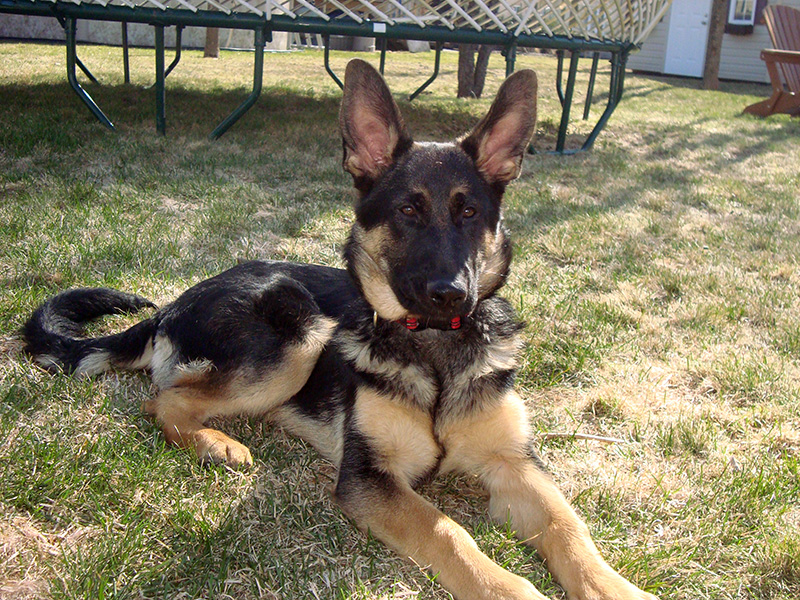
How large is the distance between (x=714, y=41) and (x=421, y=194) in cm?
1992

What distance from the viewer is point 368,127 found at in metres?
2.94

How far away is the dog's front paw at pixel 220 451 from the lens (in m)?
2.68

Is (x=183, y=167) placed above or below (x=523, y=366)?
above

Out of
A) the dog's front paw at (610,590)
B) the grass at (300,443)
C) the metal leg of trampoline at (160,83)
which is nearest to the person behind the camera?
the dog's front paw at (610,590)

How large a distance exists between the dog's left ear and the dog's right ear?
1.04ft

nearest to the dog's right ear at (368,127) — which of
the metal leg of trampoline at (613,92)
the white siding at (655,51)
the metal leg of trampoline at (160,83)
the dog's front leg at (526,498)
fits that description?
the dog's front leg at (526,498)

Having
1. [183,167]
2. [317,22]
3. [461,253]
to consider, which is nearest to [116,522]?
[461,253]

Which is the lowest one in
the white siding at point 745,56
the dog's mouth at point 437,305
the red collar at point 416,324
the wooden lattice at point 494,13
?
the red collar at point 416,324

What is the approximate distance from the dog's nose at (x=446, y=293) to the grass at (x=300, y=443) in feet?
2.67

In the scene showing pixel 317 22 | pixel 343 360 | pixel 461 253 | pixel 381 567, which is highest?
pixel 317 22

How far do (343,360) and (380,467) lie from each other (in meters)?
0.59

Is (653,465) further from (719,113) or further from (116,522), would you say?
(719,113)

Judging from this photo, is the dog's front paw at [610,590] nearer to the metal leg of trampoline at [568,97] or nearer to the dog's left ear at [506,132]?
the dog's left ear at [506,132]

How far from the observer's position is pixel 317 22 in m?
7.52
